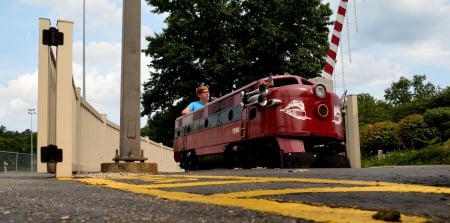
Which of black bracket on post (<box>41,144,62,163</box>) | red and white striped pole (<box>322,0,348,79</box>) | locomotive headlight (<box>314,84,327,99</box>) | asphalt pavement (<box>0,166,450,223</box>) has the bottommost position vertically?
asphalt pavement (<box>0,166,450,223</box>)

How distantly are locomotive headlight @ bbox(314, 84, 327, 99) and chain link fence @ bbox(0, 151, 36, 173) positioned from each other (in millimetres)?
23770

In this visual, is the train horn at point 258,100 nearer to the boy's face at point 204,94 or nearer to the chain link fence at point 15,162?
the boy's face at point 204,94

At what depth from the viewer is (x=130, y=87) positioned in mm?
8586

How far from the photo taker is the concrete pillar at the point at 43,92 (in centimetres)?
727

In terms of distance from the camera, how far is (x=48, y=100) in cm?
745

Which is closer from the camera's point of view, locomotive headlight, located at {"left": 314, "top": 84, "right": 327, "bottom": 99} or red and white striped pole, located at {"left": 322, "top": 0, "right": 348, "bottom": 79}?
locomotive headlight, located at {"left": 314, "top": 84, "right": 327, "bottom": 99}

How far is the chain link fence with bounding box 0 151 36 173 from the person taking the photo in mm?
30245

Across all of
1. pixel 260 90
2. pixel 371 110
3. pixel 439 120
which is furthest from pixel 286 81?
pixel 371 110

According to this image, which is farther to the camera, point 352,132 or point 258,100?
point 352,132

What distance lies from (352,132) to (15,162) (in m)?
25.0

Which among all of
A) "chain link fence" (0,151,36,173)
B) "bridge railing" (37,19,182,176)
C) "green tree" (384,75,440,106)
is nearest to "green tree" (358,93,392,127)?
"green tree" (384,75,440,106)

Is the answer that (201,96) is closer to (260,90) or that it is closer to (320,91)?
(260,90)

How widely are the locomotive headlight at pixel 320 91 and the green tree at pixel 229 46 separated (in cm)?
1465

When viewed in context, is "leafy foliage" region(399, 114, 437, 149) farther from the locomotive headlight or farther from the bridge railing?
the bridge railing
